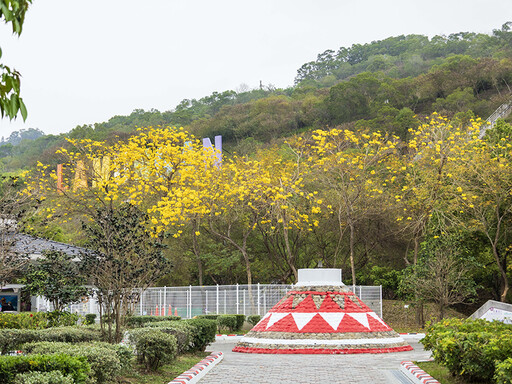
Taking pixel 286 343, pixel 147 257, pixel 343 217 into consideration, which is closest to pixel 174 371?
pixel 147 257

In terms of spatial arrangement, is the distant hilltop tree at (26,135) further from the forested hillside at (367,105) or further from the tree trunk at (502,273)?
the tree trunk at (502,273)

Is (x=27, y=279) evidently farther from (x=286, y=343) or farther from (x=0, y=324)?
(x=286, y=343)

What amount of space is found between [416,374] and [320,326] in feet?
19.9

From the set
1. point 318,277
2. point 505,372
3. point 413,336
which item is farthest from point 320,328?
point 505,372

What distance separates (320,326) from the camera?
17.4m

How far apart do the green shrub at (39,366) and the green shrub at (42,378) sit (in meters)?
0.17

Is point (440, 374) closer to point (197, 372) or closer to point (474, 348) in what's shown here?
point (474, 348)

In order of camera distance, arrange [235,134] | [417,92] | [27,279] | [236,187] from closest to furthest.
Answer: [27,279], [236,187], [417,92], [235,134]

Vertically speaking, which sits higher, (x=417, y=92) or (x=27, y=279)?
(x=417, y=92)

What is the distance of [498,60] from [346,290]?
46.6m

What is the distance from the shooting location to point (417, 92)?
5697cm

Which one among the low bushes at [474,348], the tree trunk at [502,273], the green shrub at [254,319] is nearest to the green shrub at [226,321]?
the green shrub at [254,319]

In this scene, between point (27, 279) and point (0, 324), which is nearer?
point (0, 324)

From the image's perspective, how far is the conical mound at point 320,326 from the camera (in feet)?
55.9
